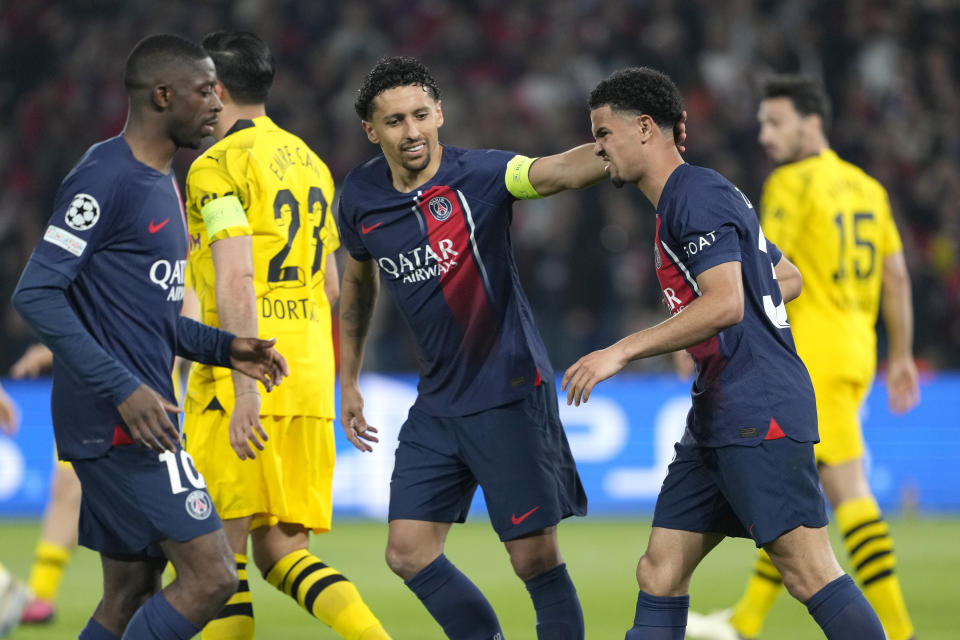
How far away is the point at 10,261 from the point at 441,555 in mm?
10095

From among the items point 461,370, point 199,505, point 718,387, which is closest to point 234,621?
point 199,505

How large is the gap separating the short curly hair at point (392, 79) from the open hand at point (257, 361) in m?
1.05

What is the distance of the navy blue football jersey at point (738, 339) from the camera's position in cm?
391

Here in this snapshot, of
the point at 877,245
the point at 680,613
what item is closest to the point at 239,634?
the point at 680,613

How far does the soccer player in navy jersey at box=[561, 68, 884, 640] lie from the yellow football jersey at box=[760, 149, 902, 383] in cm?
219

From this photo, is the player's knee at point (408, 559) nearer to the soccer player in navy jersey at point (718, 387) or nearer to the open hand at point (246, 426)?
the open hand at point (246, 426)

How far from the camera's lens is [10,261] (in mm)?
13523

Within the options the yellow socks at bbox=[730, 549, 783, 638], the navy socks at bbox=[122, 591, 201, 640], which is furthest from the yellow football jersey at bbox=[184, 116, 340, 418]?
the yellow socks at bbox=[730, 549, 783, 638]

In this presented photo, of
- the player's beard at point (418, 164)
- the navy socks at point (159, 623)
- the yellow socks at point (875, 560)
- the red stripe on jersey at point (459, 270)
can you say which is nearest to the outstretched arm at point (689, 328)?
the red stripe on jersey at point (459, 270)

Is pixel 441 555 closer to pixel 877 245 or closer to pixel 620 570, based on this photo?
pixel 877 245

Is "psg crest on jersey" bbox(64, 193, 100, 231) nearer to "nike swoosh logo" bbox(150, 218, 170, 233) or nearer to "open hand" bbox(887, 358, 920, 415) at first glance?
"nike swoosh logo" bbox(150, 218, 170, 233)

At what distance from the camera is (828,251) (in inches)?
250

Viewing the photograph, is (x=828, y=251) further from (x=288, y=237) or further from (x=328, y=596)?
(x=328, y=596)

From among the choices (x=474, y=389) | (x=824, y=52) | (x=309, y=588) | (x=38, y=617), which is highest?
(x=824, y=52)
